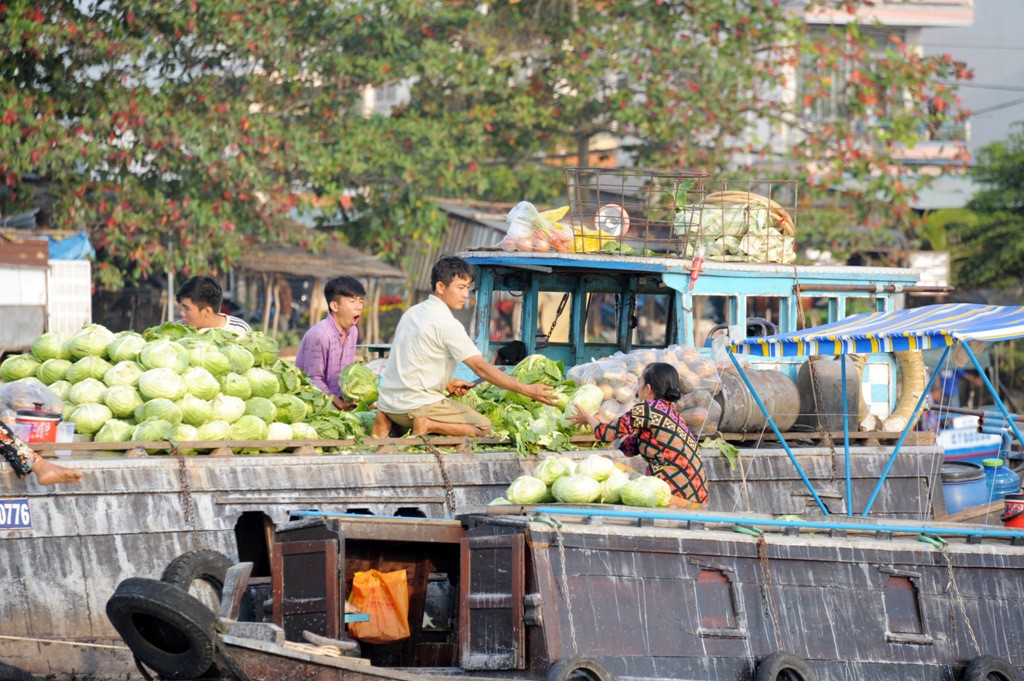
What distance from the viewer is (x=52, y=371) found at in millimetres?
7480

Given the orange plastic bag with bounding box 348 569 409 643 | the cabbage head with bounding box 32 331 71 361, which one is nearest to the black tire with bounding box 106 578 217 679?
the orange plastic bag with bounding box 348 569 409 643

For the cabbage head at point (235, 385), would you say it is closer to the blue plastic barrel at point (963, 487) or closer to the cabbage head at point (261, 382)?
the cabbage head at point (261, 382)

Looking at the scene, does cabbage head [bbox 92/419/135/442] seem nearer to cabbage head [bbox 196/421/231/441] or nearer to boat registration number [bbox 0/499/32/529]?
cabbage head [bbox 196/421/231/441]

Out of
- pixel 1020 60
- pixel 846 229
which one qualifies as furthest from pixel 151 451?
pixel 1020 60

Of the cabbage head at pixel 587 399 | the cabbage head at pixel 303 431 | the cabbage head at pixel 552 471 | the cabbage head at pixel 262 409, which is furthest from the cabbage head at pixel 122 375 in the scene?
the cabbage head at pixel 587 399

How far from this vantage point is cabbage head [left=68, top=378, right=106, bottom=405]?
721cm

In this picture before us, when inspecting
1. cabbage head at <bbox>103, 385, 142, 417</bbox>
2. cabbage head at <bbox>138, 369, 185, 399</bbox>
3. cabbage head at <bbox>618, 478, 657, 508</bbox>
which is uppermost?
cabbage head at <bbox>138, 369, 185, 399</bbox>

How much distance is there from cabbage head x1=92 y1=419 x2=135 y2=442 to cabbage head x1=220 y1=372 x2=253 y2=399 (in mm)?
624

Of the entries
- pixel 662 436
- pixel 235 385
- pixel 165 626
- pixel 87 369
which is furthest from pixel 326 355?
pixel 165 626

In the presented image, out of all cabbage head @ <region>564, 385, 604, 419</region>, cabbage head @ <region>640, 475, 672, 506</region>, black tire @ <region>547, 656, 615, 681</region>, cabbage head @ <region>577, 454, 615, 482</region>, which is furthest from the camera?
cabbage head @ <region>564, 385, 604, 419</region>

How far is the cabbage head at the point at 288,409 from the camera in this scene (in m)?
7.68

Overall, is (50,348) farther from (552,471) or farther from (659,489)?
(659,489)

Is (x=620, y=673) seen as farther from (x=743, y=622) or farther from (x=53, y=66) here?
(x=53, y=66)

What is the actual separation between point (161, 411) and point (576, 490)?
245cm
